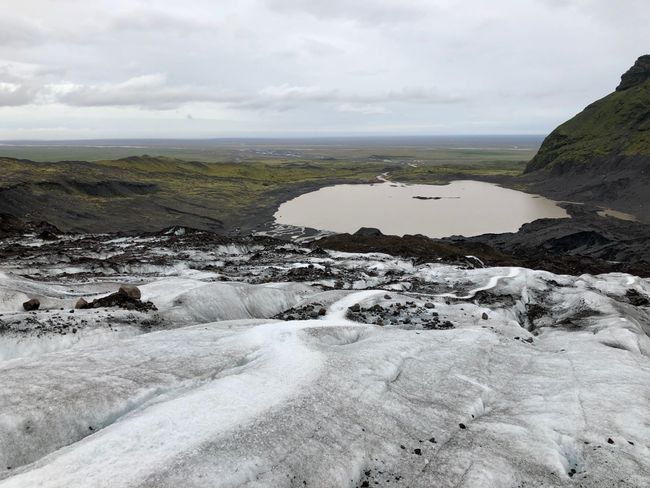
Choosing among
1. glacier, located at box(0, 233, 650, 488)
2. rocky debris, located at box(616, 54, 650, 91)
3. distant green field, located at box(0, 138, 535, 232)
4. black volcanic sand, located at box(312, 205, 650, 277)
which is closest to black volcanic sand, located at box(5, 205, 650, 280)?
black volcanic sand, located at box(312, 205, 650, 277)

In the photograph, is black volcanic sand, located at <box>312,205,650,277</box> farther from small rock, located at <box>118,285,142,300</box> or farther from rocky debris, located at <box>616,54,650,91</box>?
rocky debris, located at <box>616,54,650,91</box>

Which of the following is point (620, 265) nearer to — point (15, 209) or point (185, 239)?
point (185, 239)

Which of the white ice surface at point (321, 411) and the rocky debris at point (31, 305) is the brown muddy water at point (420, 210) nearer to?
the rocky debris at point (31, 305)

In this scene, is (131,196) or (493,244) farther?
(131,196)

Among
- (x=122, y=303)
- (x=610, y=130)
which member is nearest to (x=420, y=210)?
(x=610, y=130)

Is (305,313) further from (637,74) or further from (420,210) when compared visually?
(637,74)
